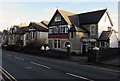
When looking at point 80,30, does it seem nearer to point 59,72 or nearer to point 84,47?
point 84,47

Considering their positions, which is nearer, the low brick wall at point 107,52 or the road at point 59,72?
the road at point 59,72

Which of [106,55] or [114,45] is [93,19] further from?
[106,55]

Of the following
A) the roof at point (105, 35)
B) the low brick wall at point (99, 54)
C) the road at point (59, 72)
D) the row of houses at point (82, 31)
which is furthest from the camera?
the row of houses at point (82, 31)

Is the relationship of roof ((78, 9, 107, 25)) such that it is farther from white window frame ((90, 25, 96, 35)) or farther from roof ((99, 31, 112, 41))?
roof ((99, 31, 112, 41))

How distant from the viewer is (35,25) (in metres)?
41.2

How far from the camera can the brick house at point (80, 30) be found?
28.0 m

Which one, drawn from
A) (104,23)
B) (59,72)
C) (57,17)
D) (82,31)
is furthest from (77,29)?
(59,72)

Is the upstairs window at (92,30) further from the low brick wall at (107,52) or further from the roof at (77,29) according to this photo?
the low brick wall at (107,52)

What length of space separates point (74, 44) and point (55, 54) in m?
7.75

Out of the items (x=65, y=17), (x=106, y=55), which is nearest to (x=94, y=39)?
(x=106, y=55)

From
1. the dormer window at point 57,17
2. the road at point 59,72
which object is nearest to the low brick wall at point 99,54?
the road at point 59,72

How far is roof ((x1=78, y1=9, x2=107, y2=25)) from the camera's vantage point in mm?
28848

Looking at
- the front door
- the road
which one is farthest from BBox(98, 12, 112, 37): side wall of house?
the road

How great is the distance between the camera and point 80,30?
28.5 meters
